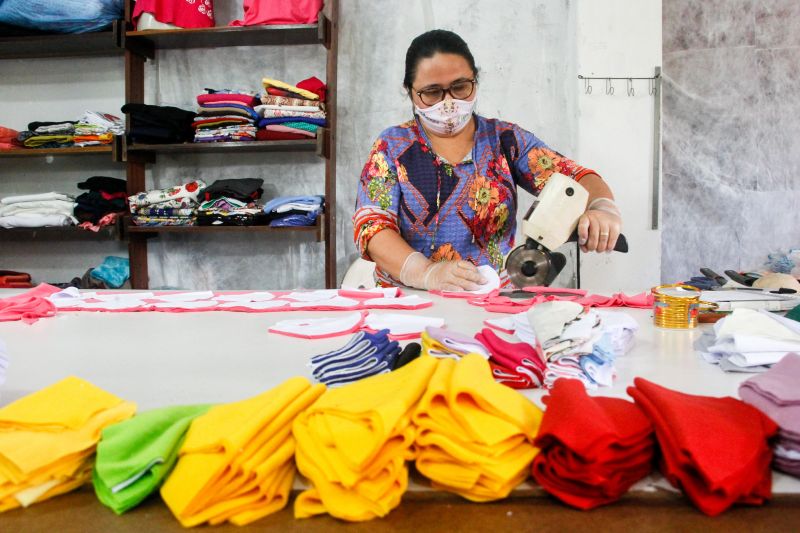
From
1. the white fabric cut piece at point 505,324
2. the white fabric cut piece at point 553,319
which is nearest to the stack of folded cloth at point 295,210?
the white fabric cut piece at point 505,324

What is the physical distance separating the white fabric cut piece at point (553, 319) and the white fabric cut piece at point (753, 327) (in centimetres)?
25

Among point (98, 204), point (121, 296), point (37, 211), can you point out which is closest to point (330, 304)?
point (121, 296)

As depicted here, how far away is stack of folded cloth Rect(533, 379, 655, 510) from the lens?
2.11ft

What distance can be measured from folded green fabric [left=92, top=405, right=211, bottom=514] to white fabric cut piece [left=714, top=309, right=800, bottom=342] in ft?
2.93

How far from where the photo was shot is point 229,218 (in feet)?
11.7

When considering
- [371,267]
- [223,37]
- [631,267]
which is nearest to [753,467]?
[371,267]

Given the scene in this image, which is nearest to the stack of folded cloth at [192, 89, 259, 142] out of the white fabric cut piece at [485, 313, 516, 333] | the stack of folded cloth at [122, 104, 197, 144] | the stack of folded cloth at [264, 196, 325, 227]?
the stack of folded cloth at [122, 104, 197, 144]

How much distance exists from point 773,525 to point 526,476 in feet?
0.76

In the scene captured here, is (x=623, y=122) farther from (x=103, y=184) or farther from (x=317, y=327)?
(x=103, y=184)

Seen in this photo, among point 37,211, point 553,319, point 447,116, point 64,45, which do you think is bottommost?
point 553,319

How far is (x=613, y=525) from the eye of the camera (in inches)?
24.8

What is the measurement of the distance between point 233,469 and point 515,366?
1.57ft

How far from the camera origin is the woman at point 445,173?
253 centimetres

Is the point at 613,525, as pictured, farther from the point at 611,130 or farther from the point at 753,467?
the point at 611,130
